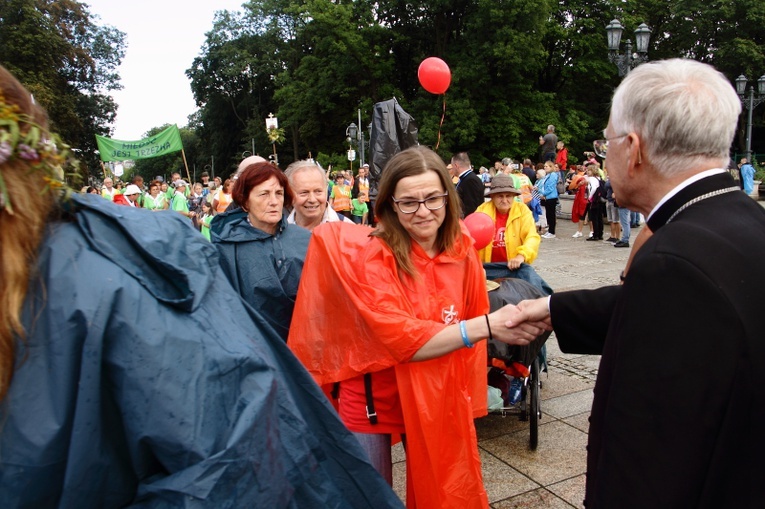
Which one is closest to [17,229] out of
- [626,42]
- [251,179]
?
[251,179]

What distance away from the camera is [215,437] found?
125 centimetres

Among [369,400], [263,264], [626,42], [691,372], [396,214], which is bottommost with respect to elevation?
[369,400]

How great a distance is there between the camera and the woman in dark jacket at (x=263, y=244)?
3.46 meters

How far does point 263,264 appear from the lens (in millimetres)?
3533

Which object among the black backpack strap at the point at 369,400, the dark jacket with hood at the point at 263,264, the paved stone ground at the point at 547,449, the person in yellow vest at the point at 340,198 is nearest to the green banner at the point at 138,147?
the person in yellow vest at the point at 340,198

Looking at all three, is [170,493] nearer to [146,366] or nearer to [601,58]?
[146,366]

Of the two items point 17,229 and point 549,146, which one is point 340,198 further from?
point 17,229

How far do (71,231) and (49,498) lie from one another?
511 mm

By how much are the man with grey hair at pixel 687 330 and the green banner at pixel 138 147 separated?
1928cm

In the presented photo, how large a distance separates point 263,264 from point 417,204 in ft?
4.44

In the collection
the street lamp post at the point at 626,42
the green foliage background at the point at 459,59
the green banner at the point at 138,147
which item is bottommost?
the green banner at the point at 138,147

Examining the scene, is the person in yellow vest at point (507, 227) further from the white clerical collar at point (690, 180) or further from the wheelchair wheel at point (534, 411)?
the white clerical collar at point (690, 180)

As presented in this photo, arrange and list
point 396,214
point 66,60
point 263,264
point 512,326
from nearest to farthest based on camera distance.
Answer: point 512,326, point 396,214, point 263,264, point 66,60

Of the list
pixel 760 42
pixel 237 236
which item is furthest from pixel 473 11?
pixel 237 236
